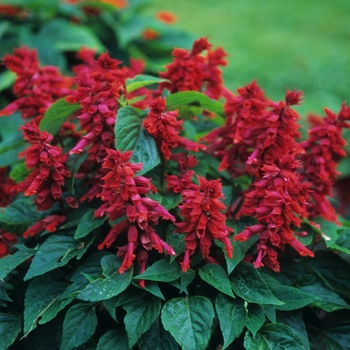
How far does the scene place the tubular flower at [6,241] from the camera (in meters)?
2.00

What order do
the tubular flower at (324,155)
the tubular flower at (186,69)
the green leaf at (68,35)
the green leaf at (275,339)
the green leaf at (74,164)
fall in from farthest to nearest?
the green leaf at (68,35)
the tubular flower at (186,69)
the tubular flower at (324,155)
the green leaf at (74,164)
the green leaf at (275,339)

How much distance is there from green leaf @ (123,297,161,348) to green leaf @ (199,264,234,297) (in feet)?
0.52

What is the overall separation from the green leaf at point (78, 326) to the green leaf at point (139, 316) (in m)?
0.12

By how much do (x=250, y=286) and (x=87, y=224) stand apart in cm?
54

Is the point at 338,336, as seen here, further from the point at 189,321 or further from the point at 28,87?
the point at 28,87

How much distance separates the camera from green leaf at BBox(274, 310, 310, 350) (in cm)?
182

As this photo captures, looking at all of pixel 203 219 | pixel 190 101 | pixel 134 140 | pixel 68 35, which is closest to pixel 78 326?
pixel 203 219

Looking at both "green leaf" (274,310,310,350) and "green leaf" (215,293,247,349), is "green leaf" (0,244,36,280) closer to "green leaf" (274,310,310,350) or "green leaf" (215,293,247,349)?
"green leaf" (215,293,247,349)

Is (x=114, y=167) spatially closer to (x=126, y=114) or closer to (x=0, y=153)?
(x=126, y=114)

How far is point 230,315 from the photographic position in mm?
1678

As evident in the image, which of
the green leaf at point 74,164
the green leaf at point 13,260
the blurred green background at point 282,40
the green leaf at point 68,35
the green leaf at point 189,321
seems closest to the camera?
the green leaf at point 189,321

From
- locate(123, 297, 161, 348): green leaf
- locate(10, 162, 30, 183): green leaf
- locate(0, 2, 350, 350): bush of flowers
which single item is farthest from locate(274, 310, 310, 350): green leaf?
locate(10, 162, 30, 183): green leaf

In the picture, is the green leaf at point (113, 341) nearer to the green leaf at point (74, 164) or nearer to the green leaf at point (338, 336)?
the green leaf at point (74, 164)

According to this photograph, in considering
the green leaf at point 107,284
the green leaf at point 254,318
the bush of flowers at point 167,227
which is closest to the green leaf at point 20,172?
the bush of flowers at point 167,227
